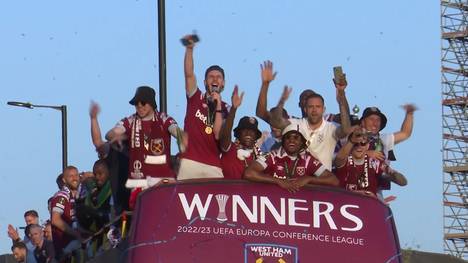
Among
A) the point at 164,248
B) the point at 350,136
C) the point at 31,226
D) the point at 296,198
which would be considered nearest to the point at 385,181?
the point at 350,136

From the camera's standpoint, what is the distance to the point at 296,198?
35.4 feet

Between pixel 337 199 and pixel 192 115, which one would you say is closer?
pixel 337 199

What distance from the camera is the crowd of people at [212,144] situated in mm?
13016

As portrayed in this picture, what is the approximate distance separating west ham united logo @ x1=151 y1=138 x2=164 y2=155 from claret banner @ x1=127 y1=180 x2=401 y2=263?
2731 mm

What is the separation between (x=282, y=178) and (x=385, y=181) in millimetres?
2479

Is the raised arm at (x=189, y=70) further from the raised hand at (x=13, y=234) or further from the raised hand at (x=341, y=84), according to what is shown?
the raised hand at (x=13, y=234)

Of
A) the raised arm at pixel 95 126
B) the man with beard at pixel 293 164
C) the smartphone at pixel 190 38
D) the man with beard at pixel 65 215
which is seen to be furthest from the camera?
the man with beard at pixel 65 215

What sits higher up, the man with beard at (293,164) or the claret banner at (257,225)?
the man with beard at (293,164)

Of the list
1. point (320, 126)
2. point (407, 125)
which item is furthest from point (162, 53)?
point (320, 126)

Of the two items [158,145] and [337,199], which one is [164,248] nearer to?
[337,199]

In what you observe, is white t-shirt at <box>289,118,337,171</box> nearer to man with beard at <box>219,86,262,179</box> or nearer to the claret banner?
man with beard at <box>219,86,262,179</box>

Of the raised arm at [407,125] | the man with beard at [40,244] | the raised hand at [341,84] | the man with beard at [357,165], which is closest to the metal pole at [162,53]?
the man with beard at [40,244]

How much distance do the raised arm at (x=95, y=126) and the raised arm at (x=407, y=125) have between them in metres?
2.87

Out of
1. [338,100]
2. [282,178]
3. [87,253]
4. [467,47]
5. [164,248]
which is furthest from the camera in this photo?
[467,47]
